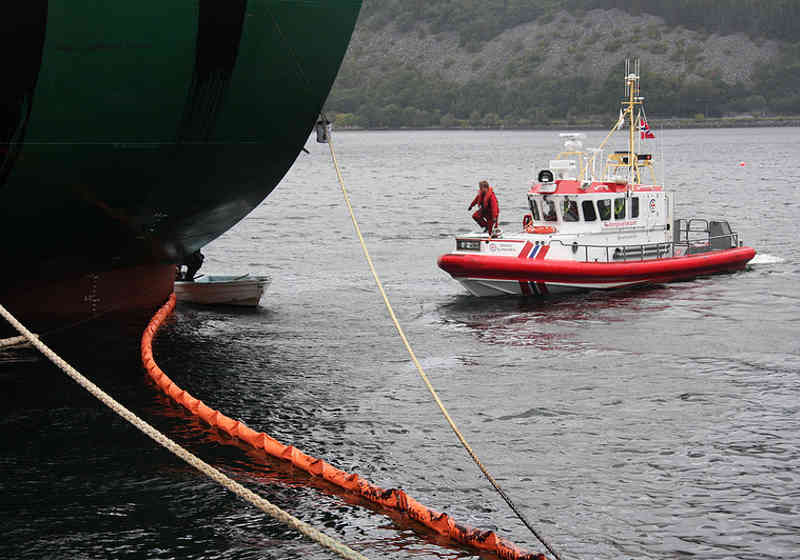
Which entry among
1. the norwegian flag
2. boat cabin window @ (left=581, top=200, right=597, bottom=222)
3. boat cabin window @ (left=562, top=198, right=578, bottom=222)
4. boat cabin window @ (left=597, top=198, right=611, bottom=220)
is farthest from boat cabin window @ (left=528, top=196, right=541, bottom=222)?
the norwegian flag

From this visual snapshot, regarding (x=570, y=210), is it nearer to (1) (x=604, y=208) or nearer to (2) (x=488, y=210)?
(1) (x=604, y=208)

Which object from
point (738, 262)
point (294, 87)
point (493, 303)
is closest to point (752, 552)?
point (294, 87)

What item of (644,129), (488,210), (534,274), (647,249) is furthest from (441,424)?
(644,129)

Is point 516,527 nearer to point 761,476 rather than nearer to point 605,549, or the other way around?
point 605,549

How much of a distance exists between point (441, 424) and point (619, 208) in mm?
11783

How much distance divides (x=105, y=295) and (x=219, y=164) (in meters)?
3.04

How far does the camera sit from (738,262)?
1043 inches

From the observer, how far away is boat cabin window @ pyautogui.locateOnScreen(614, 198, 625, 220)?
76.5ft

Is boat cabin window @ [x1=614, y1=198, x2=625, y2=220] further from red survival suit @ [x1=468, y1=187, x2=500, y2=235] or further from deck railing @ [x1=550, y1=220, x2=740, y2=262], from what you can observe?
red survival suit @ [x1=468, y1=187, x2=500, y2=235]

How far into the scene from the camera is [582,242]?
22.9 m

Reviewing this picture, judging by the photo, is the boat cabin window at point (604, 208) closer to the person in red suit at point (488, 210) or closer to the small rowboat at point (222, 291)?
the person in red suit at point (488, 210)

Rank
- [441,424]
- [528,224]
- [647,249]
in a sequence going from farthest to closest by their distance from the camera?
[647,249]
[528,224]
[441,424]

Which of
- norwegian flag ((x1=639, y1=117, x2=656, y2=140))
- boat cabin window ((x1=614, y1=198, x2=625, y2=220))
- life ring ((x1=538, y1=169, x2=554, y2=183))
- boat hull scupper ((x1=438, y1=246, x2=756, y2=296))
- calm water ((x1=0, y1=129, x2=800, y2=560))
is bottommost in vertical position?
calm water ((x1=0, y1=129, x2=800, y2=560))

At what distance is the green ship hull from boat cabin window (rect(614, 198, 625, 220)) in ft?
31.1
